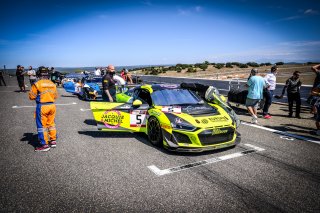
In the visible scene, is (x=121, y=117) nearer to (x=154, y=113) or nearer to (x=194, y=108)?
(x=154, y=113)

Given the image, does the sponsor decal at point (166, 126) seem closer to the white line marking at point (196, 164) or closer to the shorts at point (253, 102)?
the white line marking at point (196, 164)

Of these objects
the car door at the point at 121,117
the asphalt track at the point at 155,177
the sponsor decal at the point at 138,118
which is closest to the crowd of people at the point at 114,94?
the asphalt track at the point at 155,177

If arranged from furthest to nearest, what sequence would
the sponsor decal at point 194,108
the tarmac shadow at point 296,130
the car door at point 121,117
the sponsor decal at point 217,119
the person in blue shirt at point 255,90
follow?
the person in blue shirt at point 255,90
the tarmac shadow at point 296,130
the car door at point 121,117
the sponsor decal at point 194,108
the sponsor decal at point 217,119

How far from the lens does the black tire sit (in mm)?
5066

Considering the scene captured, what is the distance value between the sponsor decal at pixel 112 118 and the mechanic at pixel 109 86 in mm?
1919

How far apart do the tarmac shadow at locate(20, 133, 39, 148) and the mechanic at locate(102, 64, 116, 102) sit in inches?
100

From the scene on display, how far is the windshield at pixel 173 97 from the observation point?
5564 mm

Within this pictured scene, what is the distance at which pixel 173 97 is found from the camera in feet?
18.9

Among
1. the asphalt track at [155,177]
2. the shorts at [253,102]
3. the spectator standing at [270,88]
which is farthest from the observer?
the spectator standing at [270,88]

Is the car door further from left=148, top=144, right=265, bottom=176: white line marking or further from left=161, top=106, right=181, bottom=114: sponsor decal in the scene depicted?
left=148, top=144, right=265, bottom=176: white line marking

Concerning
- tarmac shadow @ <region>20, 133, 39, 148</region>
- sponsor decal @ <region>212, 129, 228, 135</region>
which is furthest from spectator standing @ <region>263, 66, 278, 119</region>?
tarmac shadow @ <region>20, 133, 39, 148</region>

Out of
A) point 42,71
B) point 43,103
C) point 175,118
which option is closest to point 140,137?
point 175,118

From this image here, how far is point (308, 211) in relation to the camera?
2834 mm

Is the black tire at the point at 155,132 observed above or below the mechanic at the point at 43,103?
below
